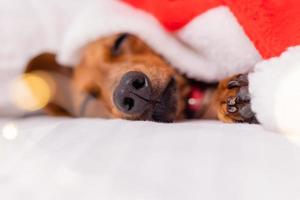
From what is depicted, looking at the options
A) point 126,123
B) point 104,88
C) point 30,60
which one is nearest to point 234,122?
point 126,123

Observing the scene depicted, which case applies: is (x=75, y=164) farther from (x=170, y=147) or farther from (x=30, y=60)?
(x=30, y=60)

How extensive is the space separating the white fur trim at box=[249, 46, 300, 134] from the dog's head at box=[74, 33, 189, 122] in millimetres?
281

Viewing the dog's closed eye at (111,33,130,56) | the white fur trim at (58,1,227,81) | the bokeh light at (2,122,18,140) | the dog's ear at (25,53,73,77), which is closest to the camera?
the bokeh light at (2,122,18,140)

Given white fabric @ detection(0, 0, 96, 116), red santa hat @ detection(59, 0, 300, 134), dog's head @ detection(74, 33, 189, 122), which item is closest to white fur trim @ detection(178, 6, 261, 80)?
red santa hat @ detection(59, 0, 300, 134)

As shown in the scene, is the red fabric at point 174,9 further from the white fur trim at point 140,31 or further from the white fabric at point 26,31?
the white fabric at point 26,31

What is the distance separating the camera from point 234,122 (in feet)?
3.32

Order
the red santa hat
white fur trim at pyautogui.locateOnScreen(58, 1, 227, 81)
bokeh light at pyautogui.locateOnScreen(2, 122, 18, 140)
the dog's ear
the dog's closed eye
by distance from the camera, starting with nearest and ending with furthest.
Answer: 1. the red santa hat
2. bokeh light at pyautogui.locateOnScreen(2, 122, 18, 140)
3. white fur trim at pyautogui.locateOnScreen(58, 1, 227, 81)
4. the dog's closed eye
5. the dog's ear

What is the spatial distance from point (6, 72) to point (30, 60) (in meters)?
0.08

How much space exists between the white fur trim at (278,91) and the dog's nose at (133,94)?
264mm

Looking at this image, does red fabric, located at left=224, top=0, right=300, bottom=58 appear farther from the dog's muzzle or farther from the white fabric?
the white fabric

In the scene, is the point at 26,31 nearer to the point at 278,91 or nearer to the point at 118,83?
the point at 118,83

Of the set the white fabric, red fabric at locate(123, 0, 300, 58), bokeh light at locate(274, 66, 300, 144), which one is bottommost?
the white fabric

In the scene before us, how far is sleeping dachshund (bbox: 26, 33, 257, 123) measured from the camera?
109 cm

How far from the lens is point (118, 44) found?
1505mm
